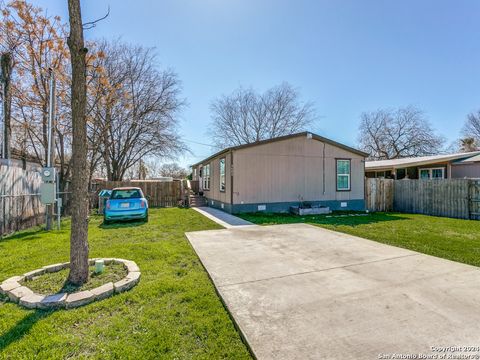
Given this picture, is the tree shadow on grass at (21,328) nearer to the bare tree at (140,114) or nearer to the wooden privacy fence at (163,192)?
the wooden privacy fence at (163,192)

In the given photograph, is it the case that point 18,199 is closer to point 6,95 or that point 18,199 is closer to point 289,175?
point 6,95

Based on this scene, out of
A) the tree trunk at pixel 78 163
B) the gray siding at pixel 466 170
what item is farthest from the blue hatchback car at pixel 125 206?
the gray siding at pixel 466 170

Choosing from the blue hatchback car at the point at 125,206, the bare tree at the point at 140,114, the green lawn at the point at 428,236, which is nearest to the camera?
the green lawn at the point at 428,236

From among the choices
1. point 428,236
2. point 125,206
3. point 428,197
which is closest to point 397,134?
point 428,197

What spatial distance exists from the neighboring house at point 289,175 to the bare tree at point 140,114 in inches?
297

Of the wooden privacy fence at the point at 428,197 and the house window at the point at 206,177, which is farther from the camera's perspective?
the house window at the point at 206,177

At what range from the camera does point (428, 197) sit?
11.9 metres

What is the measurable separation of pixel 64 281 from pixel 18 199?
5731 mm

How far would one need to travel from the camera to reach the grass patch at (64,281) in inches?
125

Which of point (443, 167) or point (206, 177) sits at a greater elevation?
point (443, 167)

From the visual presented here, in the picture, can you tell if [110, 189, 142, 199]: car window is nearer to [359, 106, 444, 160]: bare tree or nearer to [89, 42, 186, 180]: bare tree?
[89, 42, 186, 180]: bare tree

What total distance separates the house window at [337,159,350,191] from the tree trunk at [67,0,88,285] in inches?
457

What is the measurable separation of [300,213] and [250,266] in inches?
282

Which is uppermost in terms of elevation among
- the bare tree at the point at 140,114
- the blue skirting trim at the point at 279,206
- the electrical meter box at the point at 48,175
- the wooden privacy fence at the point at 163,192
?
the bare tree at the point at 140,114
